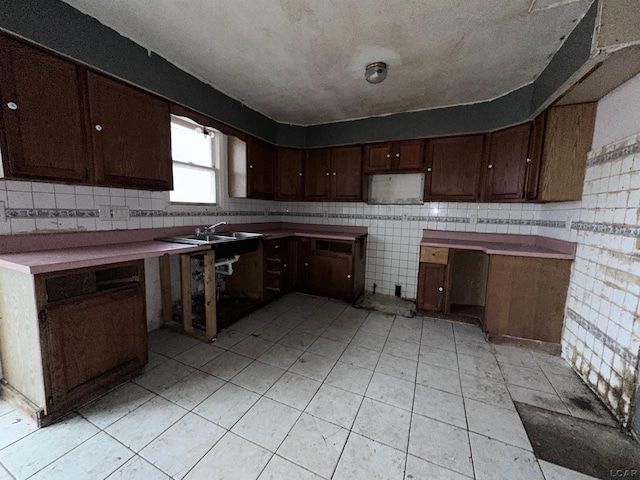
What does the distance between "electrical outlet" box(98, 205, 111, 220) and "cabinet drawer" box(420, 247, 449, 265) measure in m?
3.08

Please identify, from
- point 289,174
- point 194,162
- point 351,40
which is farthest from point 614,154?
point 194,162

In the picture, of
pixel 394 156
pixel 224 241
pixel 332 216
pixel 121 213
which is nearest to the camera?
pixel 121 213

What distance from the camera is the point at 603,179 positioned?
1.92m

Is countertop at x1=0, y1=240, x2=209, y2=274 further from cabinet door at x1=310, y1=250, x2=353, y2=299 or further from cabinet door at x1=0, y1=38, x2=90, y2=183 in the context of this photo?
cabinet door at x1=310, y1=250, x2=353, y2=299

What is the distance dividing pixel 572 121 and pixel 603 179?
0.61 meters

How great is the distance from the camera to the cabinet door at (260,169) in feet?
11.0

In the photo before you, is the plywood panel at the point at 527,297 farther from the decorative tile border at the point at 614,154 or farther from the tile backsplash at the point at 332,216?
the decorative tile border at the point at 614,154

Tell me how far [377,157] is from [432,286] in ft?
5.89

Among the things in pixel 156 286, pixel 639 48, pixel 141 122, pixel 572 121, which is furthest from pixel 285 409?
pixel 572 121

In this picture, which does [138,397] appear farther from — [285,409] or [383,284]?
[383,284]

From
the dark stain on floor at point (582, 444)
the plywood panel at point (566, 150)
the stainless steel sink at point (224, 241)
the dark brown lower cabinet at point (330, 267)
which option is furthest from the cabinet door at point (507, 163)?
the stainless steel sink at point (224, 241)

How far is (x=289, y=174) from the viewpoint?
388cm

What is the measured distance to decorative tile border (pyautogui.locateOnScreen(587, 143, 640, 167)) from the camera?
1.64 m

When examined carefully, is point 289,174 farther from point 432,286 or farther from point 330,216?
point 432,286
